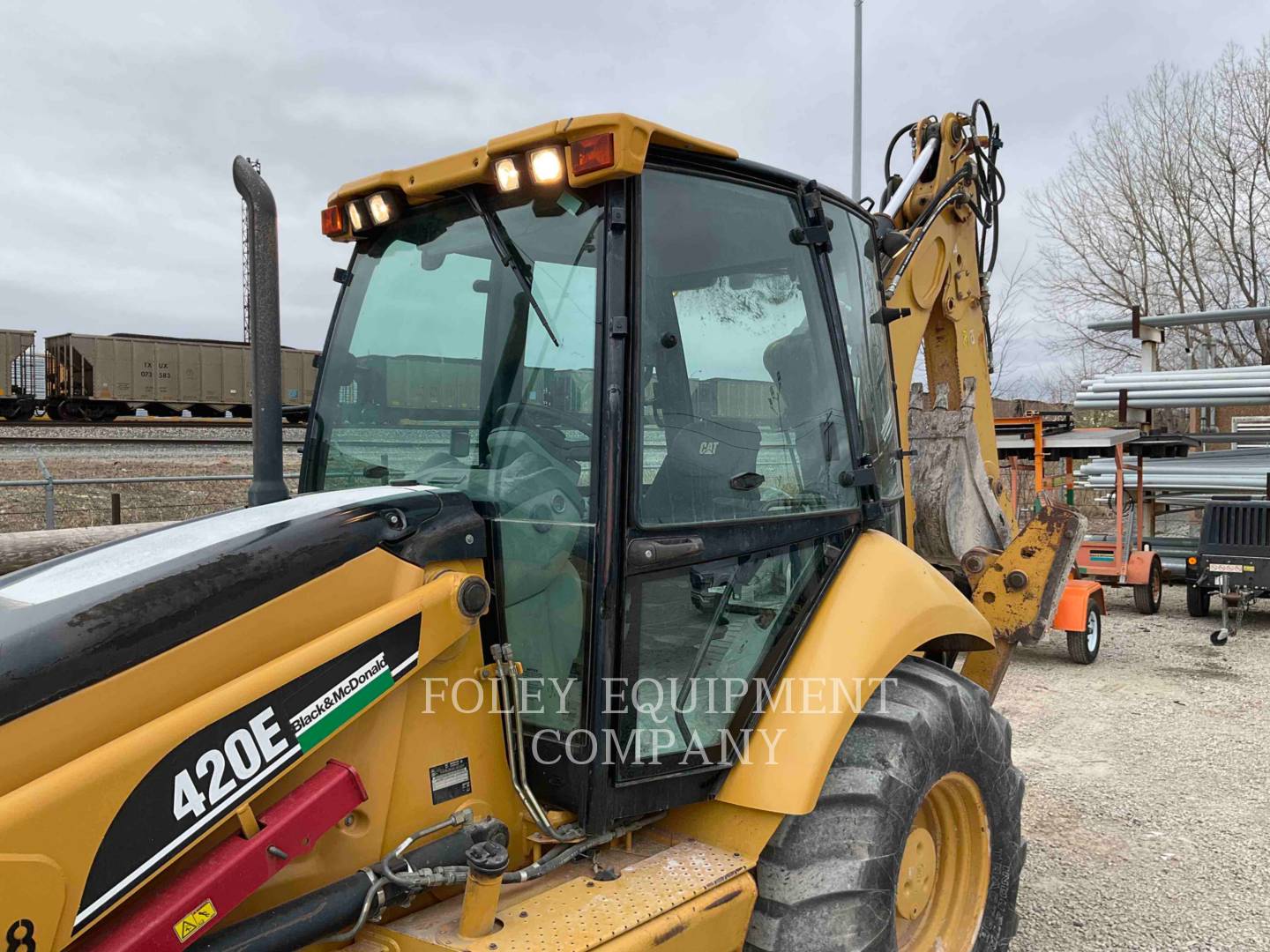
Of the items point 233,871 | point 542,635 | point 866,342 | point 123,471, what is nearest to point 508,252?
point 542,635

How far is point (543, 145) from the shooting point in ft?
7.56

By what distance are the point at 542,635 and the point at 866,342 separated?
4.89 feet

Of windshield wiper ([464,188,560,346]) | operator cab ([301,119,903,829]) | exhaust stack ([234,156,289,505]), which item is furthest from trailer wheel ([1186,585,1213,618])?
exhaust stack ([234,156,289,505])

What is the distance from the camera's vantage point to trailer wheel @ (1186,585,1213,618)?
9758 millimetres

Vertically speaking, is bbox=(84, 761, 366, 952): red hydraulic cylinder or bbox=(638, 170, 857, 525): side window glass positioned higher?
bbox=(638, 170, 857, 525): side window glass

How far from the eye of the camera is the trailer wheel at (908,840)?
7.87 feet

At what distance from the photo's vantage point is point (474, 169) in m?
2.45

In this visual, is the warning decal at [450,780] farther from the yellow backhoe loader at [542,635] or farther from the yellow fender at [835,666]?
the yellow fender at [835,666]

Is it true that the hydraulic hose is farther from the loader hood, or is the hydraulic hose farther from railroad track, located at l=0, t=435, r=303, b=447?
railroad track, located at l=0, t=435, r=303, b=447

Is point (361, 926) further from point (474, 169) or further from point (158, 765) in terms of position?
point (474, 169)

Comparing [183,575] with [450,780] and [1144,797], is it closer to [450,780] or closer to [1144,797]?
[450,780]

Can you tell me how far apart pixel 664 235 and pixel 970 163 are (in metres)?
3.52

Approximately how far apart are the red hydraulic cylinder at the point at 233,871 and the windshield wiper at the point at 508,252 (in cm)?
113

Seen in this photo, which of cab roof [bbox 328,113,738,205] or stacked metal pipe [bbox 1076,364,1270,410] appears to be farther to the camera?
stacked metal pipe [bbox 1076,364,1270,410]
